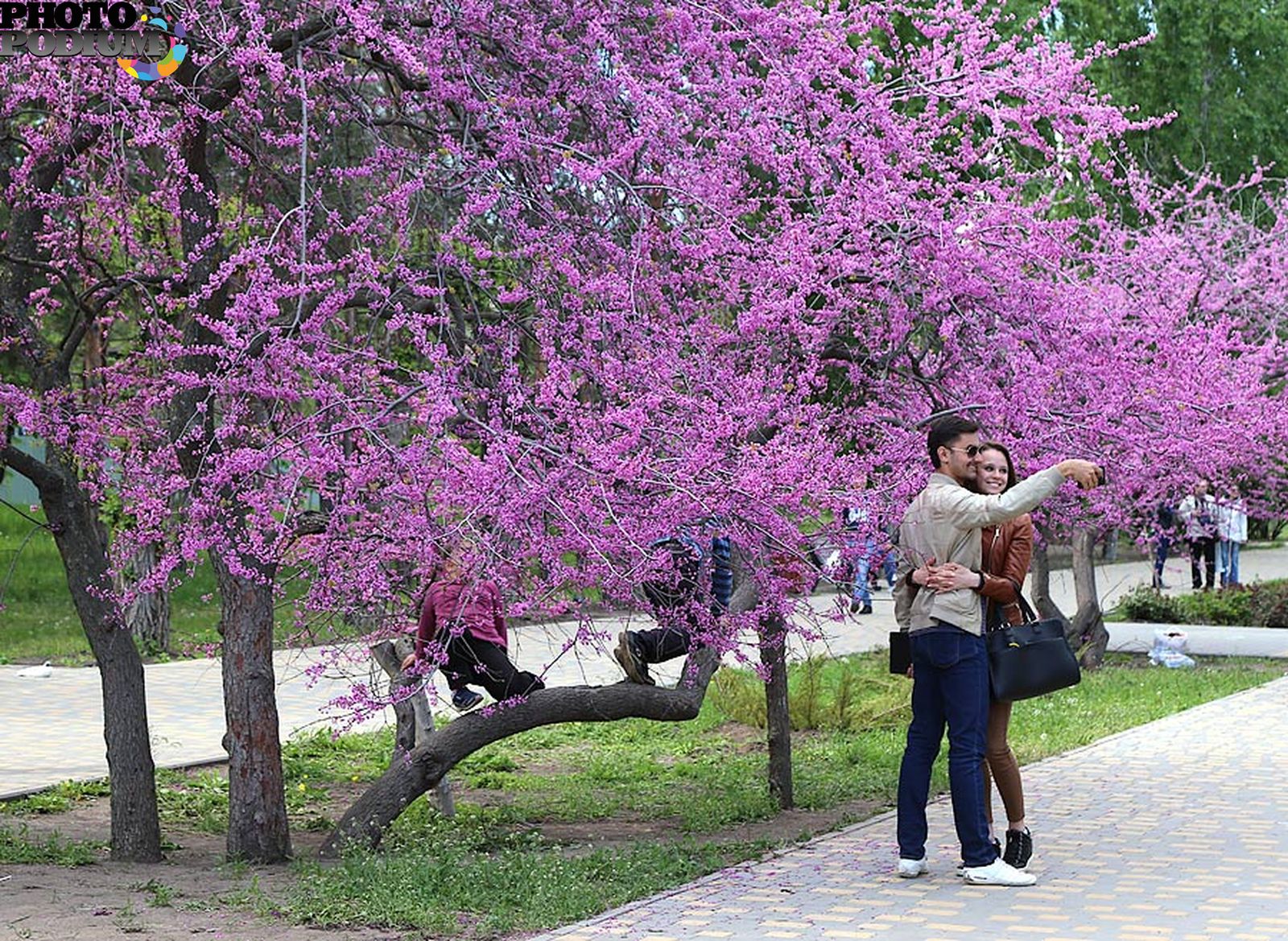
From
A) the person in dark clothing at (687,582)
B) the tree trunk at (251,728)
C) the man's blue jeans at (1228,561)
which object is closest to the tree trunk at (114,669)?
the tree trunk at (251,728)

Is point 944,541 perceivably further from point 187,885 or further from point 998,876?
point 187,885

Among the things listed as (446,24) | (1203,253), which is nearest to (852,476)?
(446,24)

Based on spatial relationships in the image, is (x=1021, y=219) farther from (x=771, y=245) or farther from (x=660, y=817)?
(x=660, y=817)

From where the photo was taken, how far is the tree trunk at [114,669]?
880 cm

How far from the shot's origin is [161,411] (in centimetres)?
917

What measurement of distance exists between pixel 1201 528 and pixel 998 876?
10972 millimetres

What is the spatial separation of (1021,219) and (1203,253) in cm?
1161

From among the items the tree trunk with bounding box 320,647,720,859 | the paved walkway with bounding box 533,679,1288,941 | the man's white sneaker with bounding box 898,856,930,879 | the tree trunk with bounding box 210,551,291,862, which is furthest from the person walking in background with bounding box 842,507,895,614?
the tree trunk with bounding box 210,551,291,862

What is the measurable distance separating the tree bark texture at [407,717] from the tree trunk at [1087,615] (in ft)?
30.8

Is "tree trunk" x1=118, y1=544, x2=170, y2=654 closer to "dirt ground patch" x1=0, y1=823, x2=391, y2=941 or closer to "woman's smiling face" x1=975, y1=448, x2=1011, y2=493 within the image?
"dirt ground patch" x1=0, y1=823, x2=391, y2=941

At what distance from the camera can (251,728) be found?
341 inches

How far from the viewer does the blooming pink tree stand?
6863 millimetres

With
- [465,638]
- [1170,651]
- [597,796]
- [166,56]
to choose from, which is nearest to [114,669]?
[465,638]

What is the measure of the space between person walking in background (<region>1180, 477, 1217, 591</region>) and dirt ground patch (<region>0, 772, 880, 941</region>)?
24.2 feet
